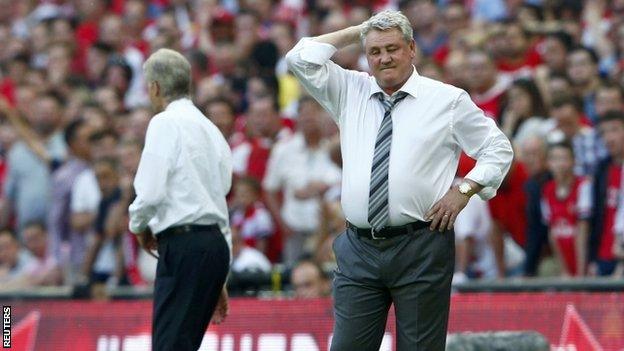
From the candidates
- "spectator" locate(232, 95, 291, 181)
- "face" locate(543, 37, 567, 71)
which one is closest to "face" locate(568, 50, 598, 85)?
"face" locate(543, 37, 567, 71)

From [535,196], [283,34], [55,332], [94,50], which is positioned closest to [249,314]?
[55,332]

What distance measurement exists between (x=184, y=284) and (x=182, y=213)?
415 millimetres

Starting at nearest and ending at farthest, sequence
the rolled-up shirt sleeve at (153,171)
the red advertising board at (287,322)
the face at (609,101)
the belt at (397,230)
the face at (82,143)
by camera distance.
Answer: the belt at (397,230), the rolled-up shirt sleeve at (153,171), the red advertising board at (287,322), the face at (609,101), the face at (82,143)

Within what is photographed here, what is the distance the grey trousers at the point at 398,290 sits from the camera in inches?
296

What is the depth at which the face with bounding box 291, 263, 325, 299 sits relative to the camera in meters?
11.7

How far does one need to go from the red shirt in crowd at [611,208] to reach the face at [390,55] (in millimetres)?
4535

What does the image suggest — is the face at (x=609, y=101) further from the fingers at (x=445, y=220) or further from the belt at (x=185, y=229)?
the fingers at (x=445, y=220)

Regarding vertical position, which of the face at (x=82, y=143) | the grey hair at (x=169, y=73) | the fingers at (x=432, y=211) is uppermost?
the grey hair at (x=169, y=73)

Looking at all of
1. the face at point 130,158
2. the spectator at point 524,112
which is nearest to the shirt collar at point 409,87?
the spectator at point 524,112

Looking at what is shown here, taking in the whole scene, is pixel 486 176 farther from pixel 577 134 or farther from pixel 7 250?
pixel 7 250

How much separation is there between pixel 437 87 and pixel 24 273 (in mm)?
7368

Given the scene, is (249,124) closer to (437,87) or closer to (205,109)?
(205,109)

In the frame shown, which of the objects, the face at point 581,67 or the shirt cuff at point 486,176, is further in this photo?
the face at point 581,67

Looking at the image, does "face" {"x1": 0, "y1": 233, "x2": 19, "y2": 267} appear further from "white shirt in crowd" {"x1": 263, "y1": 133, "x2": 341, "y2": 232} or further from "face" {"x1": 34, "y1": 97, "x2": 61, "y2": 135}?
"white shirt in crowd" {"x1": 263, "y1": 133, "x2": 341, "y2": 232}
